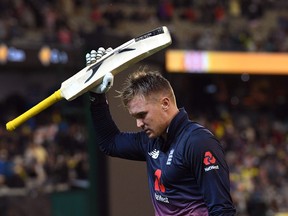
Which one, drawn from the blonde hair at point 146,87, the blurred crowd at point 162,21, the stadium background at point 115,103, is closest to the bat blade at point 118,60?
the blonde hair at point 146,87

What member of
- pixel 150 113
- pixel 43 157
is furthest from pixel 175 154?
pixel 43 157

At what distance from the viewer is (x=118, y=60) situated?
13.6 feet

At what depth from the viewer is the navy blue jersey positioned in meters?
3.57

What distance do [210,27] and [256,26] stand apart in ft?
4.88

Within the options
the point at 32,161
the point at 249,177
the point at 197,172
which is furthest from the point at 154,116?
the point at 249,177

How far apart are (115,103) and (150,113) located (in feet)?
10.9

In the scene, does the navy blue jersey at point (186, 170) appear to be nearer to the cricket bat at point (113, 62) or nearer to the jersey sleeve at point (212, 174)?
the jersey sleeve at point (212, 174)

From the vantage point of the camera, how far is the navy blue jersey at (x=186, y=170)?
11.7ft

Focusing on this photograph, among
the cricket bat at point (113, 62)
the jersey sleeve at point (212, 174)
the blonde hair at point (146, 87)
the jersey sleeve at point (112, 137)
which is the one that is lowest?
the jersey sleeve at point (212, 174)

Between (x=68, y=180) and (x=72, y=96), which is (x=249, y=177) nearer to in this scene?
(x=68, y=180)

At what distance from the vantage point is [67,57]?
16.5 metres

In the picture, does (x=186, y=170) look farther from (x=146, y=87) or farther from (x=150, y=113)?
(x=146, y=87)

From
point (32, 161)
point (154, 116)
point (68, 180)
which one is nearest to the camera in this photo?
point (154, 116)

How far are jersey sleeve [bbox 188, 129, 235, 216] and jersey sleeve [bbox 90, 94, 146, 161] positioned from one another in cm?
75
